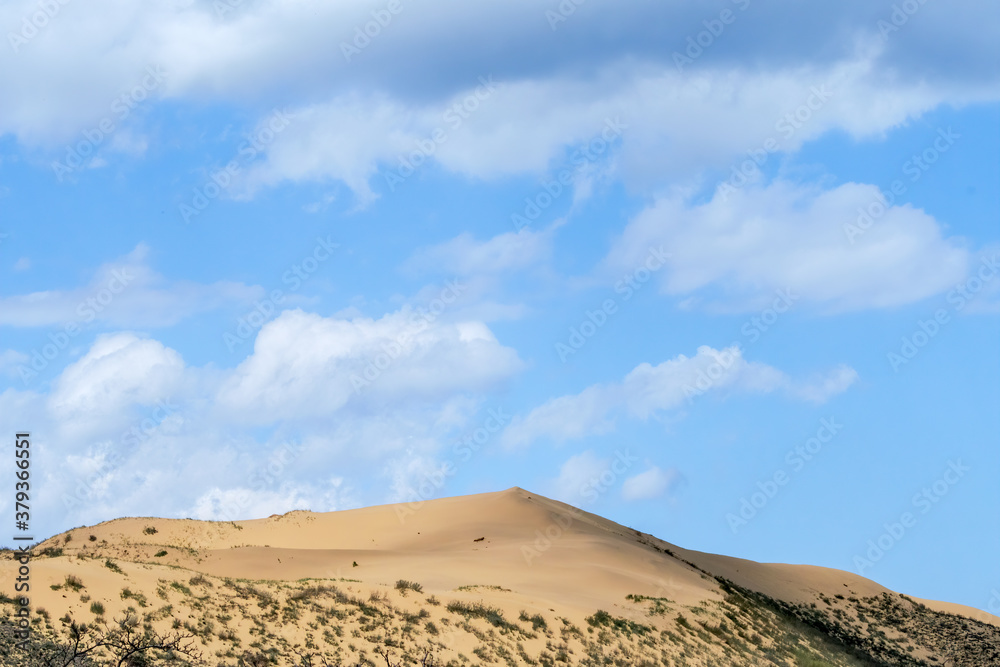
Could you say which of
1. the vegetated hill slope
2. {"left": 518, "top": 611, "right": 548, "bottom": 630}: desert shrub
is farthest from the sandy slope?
{"left": 518, "top": 611, "right": 548, "bottom": 630}: desert shrub

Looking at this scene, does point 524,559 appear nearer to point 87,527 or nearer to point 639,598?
point 639,598

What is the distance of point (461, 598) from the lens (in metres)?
30.5

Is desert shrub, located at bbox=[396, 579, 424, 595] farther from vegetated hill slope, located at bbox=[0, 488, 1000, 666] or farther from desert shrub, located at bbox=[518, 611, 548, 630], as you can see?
desert shrub, located at bbox=[518, 611, 548, 630]

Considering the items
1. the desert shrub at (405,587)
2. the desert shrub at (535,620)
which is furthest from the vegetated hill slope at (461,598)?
the desert shrub at (405,587)

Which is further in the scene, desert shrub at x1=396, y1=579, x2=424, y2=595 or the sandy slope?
the sandy slope

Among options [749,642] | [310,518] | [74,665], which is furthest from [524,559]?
[74,665]

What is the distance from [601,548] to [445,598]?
1841cm

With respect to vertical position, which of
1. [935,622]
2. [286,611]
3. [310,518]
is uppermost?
[310,518]

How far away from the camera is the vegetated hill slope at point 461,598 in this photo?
2345 cm

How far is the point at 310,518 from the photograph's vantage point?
5572 cm

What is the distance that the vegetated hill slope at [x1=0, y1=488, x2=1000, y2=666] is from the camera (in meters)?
23.5

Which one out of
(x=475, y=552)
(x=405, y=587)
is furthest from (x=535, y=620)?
(x=475, y=552)

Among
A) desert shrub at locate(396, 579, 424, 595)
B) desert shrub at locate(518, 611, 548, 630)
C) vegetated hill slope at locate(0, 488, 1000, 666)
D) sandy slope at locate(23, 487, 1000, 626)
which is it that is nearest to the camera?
vegetated hill slope at locate(0, 488, 1000, 666)

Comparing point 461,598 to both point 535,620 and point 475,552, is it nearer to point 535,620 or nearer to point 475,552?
point 535,620
